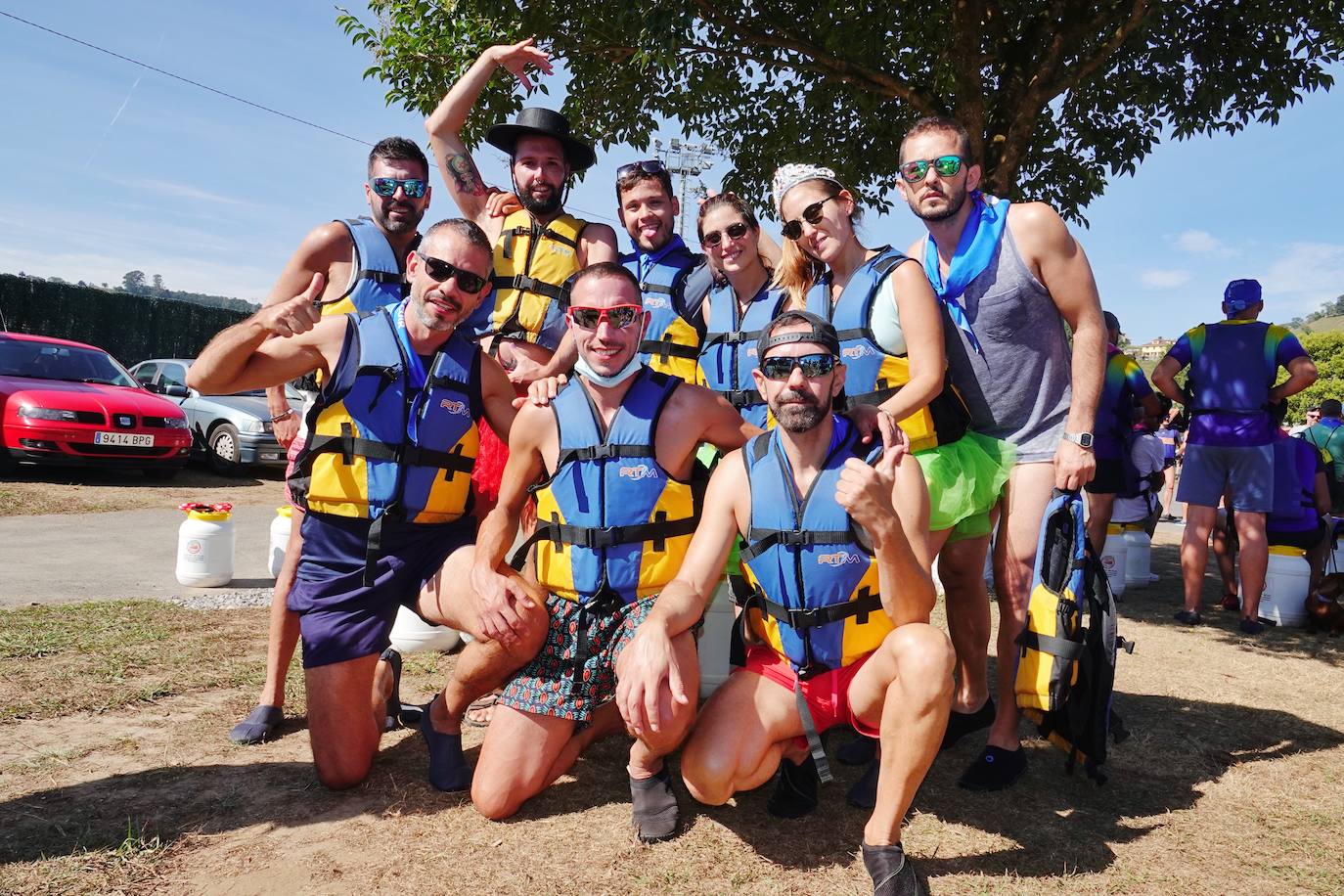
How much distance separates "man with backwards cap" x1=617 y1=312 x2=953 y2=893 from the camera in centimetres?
290

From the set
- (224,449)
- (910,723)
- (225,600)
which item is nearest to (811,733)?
(910,723)

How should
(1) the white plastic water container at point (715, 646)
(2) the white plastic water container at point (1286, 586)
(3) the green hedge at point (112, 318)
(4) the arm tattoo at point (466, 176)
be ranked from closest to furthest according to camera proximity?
(1) the white plastic water container at point (715, 646)
(4) the arm tattoo at point (466, 176)
(2) the white plastic water container at point (1286, 586)
(3) the green hedge at point (112, 318)

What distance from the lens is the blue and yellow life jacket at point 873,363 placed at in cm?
354

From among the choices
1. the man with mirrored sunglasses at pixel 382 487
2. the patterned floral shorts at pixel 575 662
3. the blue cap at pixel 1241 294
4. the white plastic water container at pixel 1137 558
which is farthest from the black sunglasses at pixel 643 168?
the white plastic water container at pixel 1137 558

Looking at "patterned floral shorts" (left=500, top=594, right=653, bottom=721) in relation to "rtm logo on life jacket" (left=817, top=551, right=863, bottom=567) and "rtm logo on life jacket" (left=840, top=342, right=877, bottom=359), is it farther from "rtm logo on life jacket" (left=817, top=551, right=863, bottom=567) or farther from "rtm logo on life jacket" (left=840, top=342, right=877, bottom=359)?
"rtm logo on life jacket" (left=840, top=342, right=877, bottom=359)

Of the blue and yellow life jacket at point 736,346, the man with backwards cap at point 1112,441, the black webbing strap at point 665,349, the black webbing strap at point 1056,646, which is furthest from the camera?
the man with backwards cap at point 1112,441

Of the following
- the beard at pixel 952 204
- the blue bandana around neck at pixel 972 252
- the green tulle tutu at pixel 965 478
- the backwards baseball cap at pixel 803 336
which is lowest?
the green tulle tutu at pixel 965 478

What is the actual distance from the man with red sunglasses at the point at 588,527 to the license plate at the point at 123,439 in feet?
35.1

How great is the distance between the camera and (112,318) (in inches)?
808

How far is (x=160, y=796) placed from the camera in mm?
3266

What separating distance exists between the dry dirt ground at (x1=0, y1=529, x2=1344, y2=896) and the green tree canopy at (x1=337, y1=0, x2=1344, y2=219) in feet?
17.0

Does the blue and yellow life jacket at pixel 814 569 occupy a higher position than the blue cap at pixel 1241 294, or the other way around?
the blue cap at pixel 1241 294

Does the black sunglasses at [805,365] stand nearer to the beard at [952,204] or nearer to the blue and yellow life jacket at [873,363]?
the blue and yellow life jacket at [873,363]

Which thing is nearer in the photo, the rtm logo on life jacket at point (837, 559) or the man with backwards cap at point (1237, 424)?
the rtm logo on life jacket at point (837, 559)
